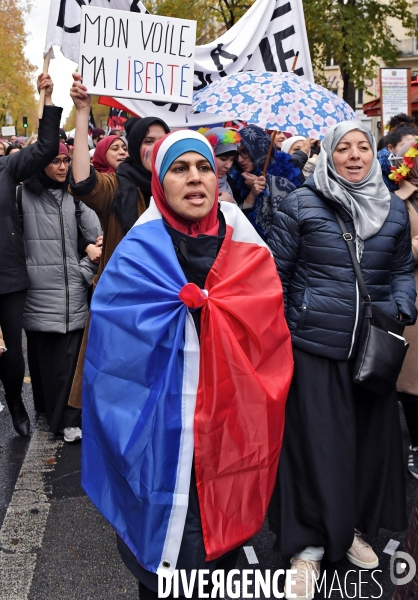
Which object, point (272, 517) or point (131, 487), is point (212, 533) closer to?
point (131, 487)

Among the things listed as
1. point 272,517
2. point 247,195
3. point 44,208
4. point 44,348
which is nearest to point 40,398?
point 44,348

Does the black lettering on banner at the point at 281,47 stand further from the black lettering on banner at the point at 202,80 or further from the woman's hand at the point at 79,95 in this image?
the woman's hand at the point at 79,95

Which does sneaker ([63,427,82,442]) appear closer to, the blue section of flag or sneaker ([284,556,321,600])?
sneaker ([284,556,321,600])

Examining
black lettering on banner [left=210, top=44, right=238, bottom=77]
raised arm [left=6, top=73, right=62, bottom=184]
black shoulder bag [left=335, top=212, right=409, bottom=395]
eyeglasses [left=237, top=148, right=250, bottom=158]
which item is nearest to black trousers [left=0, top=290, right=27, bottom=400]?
raised arm [left=6, top=73, right=62, bottom=184]

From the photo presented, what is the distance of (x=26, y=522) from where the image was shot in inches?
142

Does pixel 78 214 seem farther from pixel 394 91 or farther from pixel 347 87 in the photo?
pixel 347 87

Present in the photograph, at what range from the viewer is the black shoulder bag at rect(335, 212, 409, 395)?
2959mm

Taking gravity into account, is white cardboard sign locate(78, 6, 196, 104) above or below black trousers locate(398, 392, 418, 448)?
above

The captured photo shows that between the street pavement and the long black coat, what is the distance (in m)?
1.21

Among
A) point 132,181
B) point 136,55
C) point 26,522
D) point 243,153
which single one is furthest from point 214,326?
point 243,153

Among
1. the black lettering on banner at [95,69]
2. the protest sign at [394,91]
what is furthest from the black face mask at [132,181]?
the protest sign at [394,91]

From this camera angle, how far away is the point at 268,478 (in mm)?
2377

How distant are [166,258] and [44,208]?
2483 millimetres

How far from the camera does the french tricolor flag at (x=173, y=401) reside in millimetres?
2164
